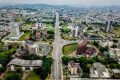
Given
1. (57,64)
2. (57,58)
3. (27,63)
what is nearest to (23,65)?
(27,63)

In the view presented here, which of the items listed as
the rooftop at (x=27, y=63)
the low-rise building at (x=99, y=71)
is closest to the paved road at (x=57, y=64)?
the rooftop at (x=27, y=63)

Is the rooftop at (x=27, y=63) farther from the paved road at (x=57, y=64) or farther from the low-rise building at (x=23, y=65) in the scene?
the paved road at (x=57, y=64)

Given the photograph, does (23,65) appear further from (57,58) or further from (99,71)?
(99,71)

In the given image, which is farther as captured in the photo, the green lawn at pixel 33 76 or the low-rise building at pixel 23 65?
the low-rise building at pixel 23 65

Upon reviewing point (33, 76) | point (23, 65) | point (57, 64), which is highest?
point (23, 65)

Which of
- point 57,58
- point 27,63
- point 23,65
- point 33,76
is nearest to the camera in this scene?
point 33,76

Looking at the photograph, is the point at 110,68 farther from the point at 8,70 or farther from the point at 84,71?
the point at 8,70

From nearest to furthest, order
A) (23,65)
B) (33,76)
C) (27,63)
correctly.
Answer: (33,76), (23,65), (27,63)

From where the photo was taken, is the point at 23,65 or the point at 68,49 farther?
the point at 68,49

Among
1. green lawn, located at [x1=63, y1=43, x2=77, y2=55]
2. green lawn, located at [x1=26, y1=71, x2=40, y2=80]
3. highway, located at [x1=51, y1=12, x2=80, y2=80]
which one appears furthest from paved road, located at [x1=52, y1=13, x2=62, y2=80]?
green lawn, located at [x1=26, y1=71, x2=40, y2=80]

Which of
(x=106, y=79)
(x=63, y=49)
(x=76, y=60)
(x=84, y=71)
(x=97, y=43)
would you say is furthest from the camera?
(x=97, y=43)

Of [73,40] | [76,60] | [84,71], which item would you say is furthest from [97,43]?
[84,71]
